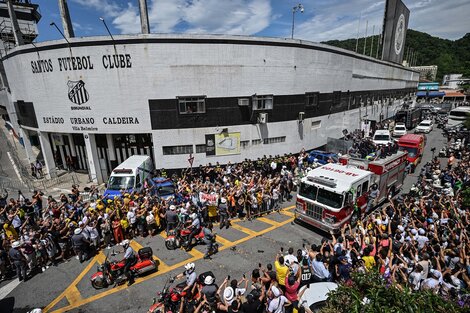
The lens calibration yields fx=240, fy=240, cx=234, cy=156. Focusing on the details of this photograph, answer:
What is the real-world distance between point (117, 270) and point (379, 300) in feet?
27.0

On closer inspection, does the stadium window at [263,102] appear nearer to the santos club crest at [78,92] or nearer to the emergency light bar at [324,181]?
the emergency light bar at [324,181]

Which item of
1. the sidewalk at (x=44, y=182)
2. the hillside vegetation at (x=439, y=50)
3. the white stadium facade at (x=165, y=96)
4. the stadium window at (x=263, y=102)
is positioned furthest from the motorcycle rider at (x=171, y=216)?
the hillside vegetation at (x=439, y=50)

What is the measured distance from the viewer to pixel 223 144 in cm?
2033

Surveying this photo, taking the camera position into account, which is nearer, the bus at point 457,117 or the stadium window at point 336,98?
the stadium window at point 336,98

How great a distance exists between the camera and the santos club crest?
18672 millimetres

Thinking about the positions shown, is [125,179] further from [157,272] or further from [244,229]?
[244,229]

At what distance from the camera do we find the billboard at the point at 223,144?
65.6 ft

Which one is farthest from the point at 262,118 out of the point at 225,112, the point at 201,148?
the point at 201,148

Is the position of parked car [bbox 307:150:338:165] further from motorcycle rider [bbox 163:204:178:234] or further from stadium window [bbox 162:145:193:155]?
motorcycle rider [bbox 163:204:178:234]

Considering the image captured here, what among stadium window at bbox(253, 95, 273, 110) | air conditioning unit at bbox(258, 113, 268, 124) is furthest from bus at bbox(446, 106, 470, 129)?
air conditioning unit at bbox(258, 113, 268, 124)

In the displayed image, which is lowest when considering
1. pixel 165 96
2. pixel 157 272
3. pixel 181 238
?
pixel 157 272

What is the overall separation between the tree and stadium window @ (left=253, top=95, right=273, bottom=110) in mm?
17665

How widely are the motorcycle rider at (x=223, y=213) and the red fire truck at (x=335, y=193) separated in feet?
12.0

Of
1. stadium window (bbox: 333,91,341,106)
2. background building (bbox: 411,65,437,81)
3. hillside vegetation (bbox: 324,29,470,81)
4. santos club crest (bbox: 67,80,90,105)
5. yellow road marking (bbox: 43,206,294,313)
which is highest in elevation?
hillside vegetation (bbox: 324,29,470,81)
